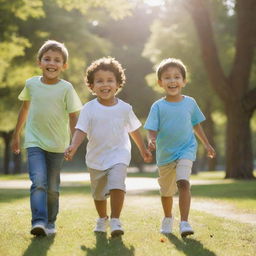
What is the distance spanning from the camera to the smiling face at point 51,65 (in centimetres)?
646

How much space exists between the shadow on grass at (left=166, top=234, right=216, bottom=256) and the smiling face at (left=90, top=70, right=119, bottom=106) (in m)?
1.59

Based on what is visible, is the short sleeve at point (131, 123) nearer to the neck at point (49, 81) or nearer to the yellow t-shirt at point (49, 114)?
the yellow t-shirt at point (49, 114)

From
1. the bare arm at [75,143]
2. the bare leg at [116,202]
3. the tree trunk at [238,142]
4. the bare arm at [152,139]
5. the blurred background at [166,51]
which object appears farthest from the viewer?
the tree trunk at [238,142]

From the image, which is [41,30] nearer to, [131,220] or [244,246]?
[131,220]

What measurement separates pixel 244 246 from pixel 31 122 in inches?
102

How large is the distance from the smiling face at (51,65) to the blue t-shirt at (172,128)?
114cm

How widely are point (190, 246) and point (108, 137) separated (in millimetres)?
1450

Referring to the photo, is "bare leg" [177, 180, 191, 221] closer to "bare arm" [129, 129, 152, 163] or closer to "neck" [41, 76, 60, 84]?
"bare arm" [129, 129, 152, 163]

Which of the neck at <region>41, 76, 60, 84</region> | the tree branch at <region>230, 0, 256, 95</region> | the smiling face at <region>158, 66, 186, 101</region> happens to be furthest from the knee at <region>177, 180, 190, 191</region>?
the tree branch at <region>230, 0, 256, 95</region>

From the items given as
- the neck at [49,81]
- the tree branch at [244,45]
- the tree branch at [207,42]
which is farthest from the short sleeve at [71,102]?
the tree branch at [244,45]

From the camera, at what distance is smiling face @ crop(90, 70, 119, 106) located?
6359mm

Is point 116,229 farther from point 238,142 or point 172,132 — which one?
point 238,142

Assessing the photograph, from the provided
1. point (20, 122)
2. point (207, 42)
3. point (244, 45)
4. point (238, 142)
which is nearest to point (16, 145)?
point (20, 122)

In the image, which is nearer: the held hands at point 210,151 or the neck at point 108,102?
the neck at point 108,102
